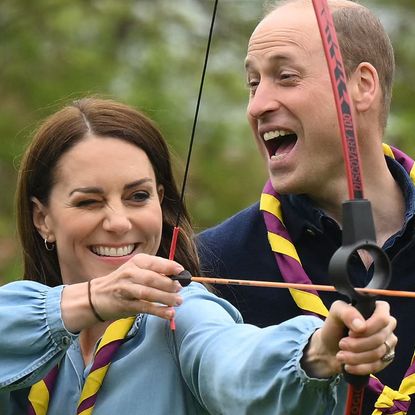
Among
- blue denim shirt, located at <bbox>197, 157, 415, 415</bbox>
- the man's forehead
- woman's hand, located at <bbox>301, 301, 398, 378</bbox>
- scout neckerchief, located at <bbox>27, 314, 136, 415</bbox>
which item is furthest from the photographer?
the man's forehead

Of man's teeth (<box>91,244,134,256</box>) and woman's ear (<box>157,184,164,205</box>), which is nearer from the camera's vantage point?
man's teeth (<box>91,244,134,256</box>)

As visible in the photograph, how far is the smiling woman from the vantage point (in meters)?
3.43

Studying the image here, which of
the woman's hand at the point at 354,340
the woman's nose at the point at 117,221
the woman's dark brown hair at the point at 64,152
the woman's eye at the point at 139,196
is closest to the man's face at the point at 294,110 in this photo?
the woman's dark brown hair at the point at 64,152

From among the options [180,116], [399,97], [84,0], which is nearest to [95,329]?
[180,116]

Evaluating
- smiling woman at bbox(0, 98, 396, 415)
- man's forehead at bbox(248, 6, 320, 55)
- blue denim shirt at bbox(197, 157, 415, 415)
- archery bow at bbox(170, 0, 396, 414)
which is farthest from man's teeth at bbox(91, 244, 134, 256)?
man's forehead at bbox(248, 6, 320, 55)

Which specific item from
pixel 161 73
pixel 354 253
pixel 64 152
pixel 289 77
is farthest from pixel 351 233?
pixel 161 73

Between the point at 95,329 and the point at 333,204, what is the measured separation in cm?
113

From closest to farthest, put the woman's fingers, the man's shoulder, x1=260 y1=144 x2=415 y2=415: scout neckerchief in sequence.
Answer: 1. the woman's fingers
2. x1=260 y1=144 x2=415 y2=415: scout neckerchief
3. the man's shoulder

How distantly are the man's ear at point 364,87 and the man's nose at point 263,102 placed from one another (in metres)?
0.32

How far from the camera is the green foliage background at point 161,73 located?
36.6ft

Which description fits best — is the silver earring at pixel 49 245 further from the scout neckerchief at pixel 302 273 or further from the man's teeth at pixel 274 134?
the man's teeth at pixel 274 134

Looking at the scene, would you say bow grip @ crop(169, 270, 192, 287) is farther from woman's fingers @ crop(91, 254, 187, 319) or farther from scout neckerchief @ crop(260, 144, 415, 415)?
scout neckerchief @ crop(260, 144, 415, 415)

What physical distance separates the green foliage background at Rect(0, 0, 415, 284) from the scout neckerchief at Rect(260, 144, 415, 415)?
213 inches

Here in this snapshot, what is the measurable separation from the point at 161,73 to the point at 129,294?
8.38 m
